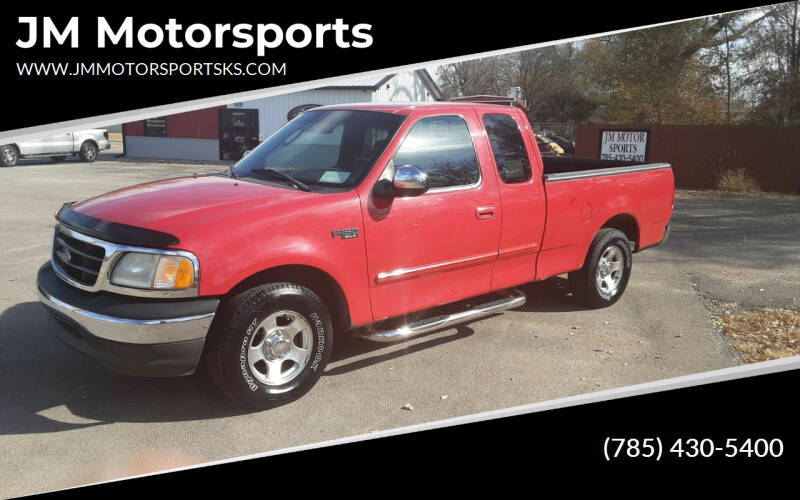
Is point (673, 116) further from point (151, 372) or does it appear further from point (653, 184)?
point (151, 372)

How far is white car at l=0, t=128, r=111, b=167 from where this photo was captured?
24.4 m

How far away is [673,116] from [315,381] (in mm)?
22139

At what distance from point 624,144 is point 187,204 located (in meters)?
17.8

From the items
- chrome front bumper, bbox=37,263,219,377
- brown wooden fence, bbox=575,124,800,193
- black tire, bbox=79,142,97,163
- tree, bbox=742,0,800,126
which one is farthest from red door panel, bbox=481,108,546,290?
black tire, bbox=79,142,97,163

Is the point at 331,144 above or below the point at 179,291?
above

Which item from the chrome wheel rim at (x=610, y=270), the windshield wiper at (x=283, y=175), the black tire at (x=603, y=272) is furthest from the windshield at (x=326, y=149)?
the chrome wheel rim at (x=610, y=270)

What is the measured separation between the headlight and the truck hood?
0.15 m

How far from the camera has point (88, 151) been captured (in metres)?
27.6

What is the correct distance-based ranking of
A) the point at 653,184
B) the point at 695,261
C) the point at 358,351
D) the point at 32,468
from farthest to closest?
the point at 695,261 < the point at 653,184 < the point at 358,351 < the point at 32,468

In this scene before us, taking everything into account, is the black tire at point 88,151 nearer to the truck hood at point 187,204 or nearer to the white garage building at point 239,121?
the white garage building at point 239,121

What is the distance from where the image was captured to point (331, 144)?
5.37 m

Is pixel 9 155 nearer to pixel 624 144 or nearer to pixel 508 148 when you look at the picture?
pixel 624 144

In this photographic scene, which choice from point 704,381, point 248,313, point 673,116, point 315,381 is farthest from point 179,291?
point 673,116

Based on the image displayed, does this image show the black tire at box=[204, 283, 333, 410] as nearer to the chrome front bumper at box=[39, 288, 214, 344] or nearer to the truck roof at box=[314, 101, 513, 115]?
the chrome front bumper at box=[39, 288, 214, 344]
